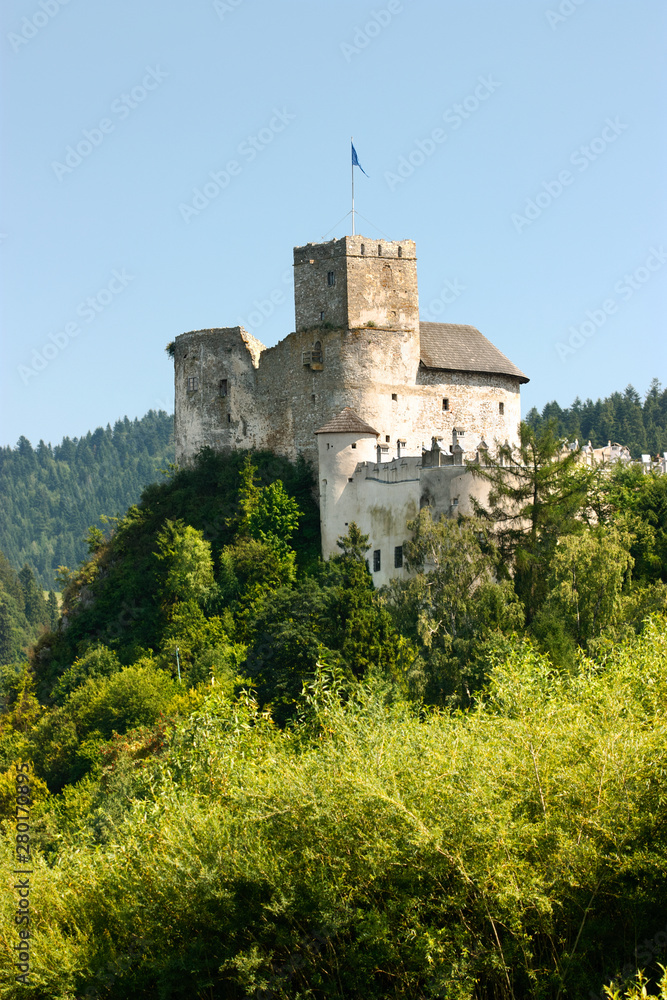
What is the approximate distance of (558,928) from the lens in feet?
71.4

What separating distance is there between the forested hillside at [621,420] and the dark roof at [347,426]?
71945 millimetres

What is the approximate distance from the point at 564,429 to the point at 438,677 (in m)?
92.5

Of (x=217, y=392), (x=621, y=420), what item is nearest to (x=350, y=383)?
(x=217, y=392)

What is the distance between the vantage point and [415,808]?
22.1 meters

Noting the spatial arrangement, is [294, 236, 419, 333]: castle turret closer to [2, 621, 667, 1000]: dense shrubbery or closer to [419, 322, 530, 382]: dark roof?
[419, 322, 530, 382]: dark roof

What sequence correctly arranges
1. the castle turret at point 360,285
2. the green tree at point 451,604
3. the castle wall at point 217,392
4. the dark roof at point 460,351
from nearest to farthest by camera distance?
the green tree at point 451,604 → the castle turret at point 360,285 → the dark roof at point 460,351 → the castle wall at point 217,392

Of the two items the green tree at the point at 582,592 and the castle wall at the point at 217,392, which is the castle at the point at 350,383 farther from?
the green tree at the point at 582,592

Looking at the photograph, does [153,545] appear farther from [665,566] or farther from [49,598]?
[49,598]

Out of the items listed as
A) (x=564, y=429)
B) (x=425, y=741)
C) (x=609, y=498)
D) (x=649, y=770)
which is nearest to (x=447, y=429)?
(x=609, y=498)

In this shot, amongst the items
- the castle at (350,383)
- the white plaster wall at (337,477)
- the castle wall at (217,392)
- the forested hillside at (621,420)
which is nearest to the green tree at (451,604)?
the castle at (350,383)

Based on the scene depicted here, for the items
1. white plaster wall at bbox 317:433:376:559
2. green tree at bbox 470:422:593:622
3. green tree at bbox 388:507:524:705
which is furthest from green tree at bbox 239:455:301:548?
green tree at bbox 470:422:593:622

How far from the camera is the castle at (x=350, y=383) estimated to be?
49000mm

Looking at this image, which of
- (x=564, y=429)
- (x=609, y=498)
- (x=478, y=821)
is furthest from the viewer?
(x=564, y=429)

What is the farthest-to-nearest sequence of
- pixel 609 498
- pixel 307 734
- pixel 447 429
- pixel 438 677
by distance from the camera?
pixel 447 429 < pixel 609 498 < pixel 438 677 < pixel 307 734
